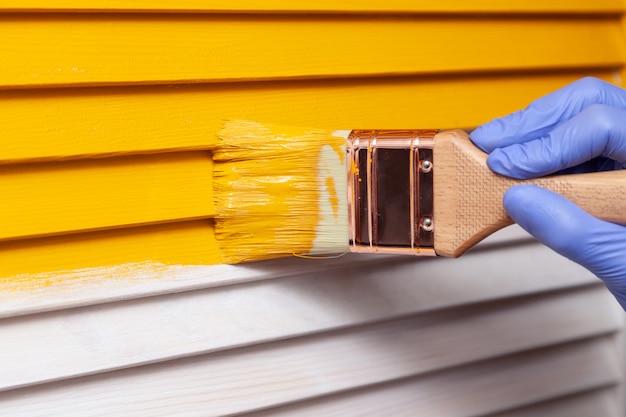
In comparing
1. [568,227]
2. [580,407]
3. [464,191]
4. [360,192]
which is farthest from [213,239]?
[580,407]

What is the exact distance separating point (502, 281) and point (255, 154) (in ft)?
3.21

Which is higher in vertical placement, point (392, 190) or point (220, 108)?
point (220, 108)

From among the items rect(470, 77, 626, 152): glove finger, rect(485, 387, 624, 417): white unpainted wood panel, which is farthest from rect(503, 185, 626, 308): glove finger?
rect(485, 387, 624, 417): white unpainted wood panel

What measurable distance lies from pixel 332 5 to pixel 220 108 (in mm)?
407

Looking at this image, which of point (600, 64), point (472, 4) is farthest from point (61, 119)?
point (600, 64)

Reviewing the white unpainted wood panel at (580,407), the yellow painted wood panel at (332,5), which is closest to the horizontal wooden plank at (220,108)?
the yellow painted wood panel at (332,5)

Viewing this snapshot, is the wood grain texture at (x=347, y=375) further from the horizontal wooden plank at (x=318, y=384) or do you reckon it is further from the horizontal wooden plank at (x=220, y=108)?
the horizontal wooden plank at (x=220, y=108)

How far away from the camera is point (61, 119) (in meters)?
1.68

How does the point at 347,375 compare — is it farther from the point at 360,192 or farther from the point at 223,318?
the point at 360,192

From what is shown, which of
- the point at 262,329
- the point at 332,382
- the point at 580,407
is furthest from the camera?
the point at 580,407

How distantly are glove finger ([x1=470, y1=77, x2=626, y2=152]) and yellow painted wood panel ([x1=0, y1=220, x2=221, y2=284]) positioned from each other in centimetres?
75

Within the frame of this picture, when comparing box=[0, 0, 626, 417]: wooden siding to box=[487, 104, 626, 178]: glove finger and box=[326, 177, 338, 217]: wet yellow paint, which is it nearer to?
box=[326, 177, 338, 217]: wet yellow paint

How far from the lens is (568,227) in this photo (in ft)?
5.35

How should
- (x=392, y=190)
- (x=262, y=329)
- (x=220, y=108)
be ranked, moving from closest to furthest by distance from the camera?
(x=392, y=190) → (x=220, y=108) → (x=262, y=329)
